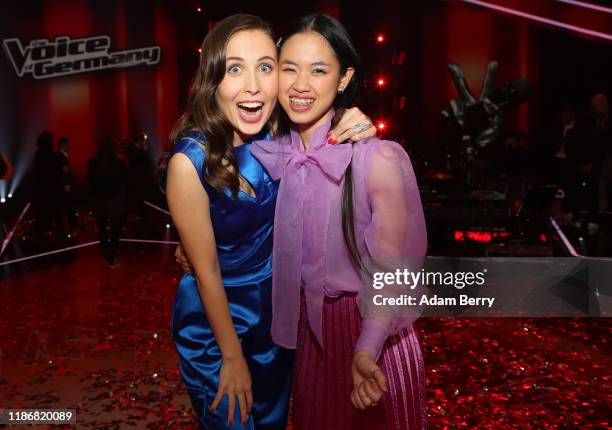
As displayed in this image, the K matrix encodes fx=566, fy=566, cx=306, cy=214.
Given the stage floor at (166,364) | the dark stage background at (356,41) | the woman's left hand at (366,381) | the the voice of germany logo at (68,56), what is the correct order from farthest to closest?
the the voice of germany logo at (68,56), the dark stage background at (356,41), the stage floor at (166,364), the woman's left hand at (366,381)

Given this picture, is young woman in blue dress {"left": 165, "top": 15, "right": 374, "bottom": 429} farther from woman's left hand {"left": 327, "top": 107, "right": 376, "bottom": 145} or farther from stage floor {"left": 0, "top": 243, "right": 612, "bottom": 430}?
stage floor {"left": 0, "top": 243, "right": 612, "bottom": 430}

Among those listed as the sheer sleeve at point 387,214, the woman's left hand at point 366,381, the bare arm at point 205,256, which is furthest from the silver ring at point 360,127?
the woman's left hand at point 366,381

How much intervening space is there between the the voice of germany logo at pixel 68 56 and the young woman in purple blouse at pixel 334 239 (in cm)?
1075

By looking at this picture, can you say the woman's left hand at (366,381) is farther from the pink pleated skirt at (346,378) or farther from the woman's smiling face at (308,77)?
the woman's smiling face at (308,77)

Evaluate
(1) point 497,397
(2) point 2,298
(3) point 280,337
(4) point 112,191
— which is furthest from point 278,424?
(4) point 112,191

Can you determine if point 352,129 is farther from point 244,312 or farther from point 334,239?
point 244,312

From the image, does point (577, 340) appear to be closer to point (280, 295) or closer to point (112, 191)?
point (280, 295)

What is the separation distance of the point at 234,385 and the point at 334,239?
0.53m

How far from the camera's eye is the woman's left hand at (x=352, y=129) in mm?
1534

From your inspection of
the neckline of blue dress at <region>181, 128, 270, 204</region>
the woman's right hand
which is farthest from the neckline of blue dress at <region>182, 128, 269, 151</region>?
the woman's right hand

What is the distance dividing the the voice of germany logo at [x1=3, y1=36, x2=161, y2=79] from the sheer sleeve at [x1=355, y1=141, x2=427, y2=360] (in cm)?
1108

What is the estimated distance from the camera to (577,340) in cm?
396

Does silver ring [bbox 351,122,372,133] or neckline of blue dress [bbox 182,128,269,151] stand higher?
neckline of blue dress [bbox 182,128,269,151]

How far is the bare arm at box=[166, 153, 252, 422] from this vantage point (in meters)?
1.51
